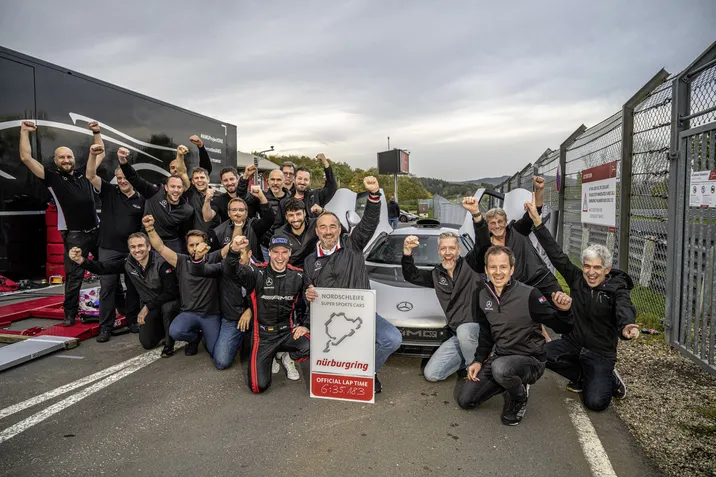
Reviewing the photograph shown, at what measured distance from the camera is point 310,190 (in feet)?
19.4

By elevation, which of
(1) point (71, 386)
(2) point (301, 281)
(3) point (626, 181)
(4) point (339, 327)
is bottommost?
(1) point (71, 386)

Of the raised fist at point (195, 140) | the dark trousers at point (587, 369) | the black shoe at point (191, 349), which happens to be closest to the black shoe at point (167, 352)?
the black shoe at point (191, 349)

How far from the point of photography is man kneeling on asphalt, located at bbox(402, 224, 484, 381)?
12.7 ft

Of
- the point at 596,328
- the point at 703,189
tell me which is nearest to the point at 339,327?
the point at 596,328

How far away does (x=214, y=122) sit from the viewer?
34.4 ft

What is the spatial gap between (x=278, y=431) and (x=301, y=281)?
1.31 meters

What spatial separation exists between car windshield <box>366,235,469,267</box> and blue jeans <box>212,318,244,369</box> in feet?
6.31

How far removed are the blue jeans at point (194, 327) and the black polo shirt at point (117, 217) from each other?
57.5 inches

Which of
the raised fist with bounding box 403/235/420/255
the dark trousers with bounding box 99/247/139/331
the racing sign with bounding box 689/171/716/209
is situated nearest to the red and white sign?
the racing sign with bounding box 689/171/716/209

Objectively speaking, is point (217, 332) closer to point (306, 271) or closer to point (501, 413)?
point (306, 271)

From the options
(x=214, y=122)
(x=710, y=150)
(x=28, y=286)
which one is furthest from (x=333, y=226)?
(x=214, y=122)

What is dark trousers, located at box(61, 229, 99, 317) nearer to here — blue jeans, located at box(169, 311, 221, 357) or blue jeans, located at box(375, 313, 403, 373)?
blue jeans, located at box(169, 311, 221, 357)

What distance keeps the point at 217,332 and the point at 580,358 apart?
10.8 feet

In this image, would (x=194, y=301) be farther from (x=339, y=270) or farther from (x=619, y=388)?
(x=619, y=388)
